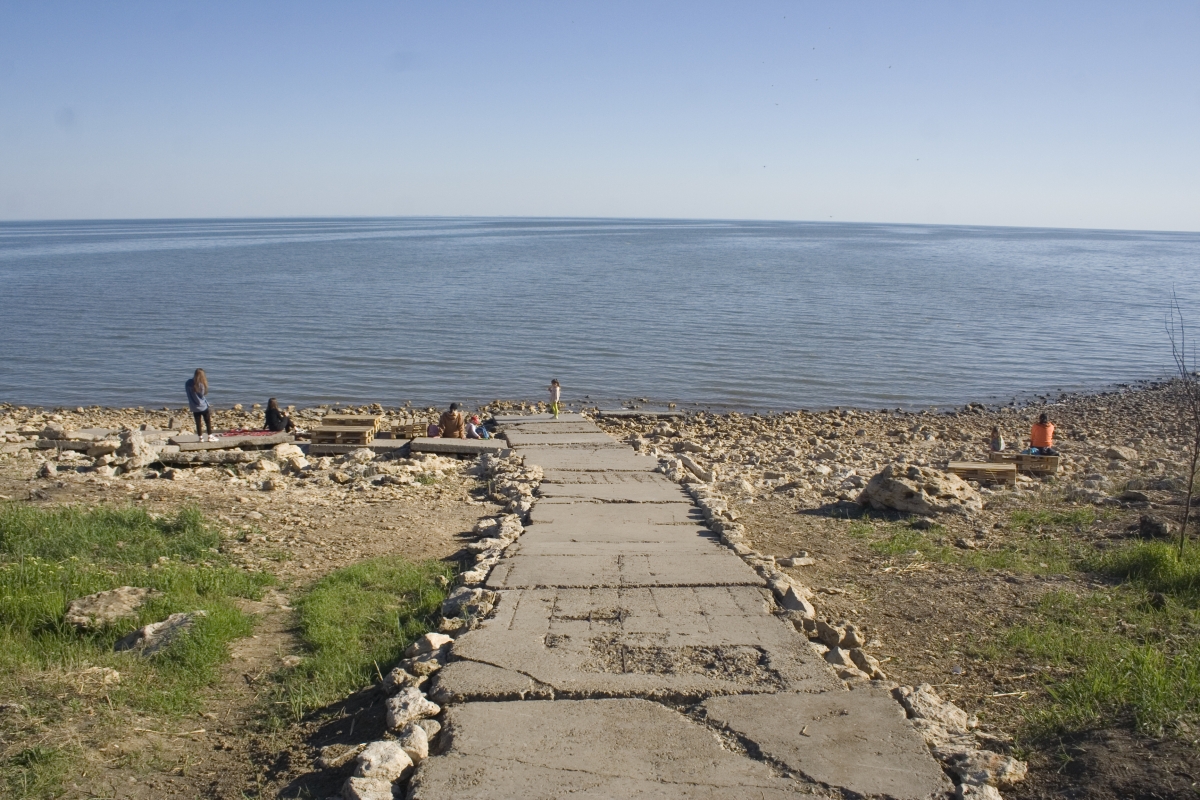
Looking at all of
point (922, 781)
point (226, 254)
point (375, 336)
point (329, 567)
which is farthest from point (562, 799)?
point (226, 254)

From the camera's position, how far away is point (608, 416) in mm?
20828

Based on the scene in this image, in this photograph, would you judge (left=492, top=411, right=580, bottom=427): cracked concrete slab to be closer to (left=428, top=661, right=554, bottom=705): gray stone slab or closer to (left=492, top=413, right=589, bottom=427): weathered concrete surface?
(left=492, top=413, right=589, bottom=427): weathered concrete surface

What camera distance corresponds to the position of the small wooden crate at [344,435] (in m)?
15.4

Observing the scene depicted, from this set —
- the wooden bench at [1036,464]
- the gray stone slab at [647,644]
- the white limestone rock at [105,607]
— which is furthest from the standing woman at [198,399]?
the wooden bench at [1036,464]

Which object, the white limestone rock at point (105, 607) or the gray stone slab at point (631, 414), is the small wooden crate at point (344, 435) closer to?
the gray stone slab at point (631, 414)

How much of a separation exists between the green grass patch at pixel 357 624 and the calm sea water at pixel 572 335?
16240mm

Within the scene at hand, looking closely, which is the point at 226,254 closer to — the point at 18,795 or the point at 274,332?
the point at 274,332

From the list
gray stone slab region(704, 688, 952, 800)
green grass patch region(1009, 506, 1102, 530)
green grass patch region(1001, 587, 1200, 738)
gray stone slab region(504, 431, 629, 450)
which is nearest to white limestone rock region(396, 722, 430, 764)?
gray stone slab region(704, 688, 952, 800)

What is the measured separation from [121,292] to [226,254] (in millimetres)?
41969

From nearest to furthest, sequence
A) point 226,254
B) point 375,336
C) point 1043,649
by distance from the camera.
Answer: point 1043,649
point 375,336
point 226,254

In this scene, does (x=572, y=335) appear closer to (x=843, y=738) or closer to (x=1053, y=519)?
(x=1053, y=519)

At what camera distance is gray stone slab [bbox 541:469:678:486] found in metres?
11.1

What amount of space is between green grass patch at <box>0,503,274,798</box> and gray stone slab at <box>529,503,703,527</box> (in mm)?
2778

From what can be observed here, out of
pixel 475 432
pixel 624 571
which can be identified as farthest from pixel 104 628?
pixel 475 432
